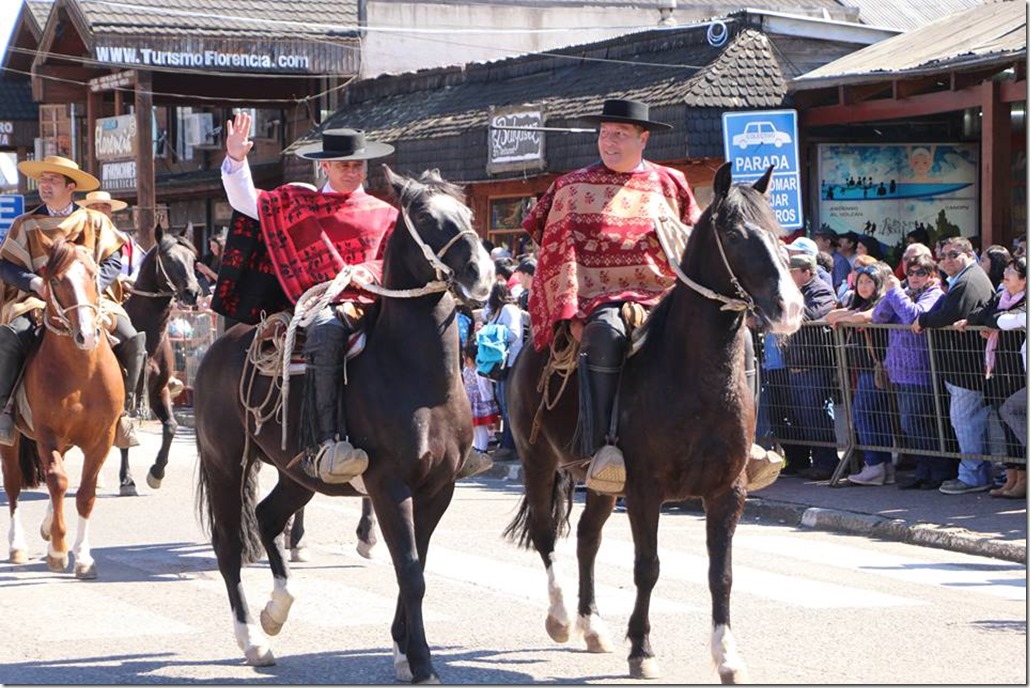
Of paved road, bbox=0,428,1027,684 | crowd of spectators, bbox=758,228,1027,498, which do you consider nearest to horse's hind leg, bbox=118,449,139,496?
paved road, bbox=0,428,1027,684

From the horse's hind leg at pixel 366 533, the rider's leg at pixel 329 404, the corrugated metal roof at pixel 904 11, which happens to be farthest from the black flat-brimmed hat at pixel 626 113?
the corrugated metal roof at pixel 904 11

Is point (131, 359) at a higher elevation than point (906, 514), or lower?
higher

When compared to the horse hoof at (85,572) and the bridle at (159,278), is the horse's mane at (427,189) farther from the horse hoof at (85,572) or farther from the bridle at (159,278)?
the bridle at (159,278)

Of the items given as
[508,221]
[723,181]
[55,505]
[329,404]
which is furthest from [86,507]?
[508,221]

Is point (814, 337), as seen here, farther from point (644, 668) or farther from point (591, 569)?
point (644, 668)

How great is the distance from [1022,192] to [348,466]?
14.6 metres

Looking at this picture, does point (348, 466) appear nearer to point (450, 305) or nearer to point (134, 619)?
point (450, 305)

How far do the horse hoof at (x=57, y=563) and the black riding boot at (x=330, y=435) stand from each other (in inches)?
139

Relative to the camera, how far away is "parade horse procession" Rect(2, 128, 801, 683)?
6.93 meters

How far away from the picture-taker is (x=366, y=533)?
10633 mm

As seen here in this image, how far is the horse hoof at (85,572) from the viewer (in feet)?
32.7

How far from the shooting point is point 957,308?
1277cm

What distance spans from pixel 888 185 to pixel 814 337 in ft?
22.4

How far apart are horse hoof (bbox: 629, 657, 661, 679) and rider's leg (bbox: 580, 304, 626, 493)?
78 cm
